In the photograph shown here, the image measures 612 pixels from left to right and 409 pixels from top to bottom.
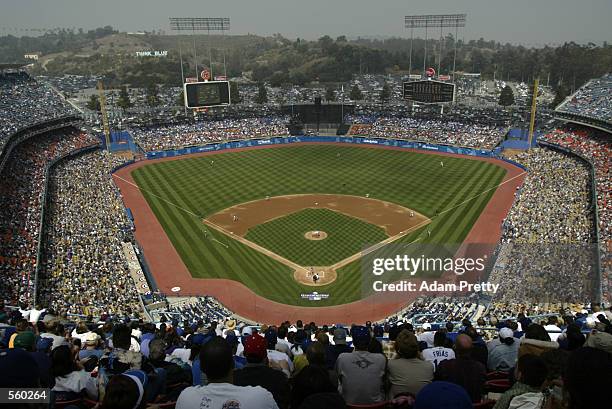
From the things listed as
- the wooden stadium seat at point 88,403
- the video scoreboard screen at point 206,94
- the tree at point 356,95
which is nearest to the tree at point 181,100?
the video scoreboard screen at point 206,94

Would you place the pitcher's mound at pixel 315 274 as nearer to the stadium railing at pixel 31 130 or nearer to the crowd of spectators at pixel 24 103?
the stadium railing at pixel 31 130

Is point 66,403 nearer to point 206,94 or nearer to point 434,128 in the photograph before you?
point 206,94

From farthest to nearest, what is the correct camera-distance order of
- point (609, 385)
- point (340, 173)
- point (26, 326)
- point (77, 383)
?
1. point (340, 173)
2. point (26, 326)
3. point (77, 383)
4. point (609, 385)

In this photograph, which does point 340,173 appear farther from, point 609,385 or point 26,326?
point 609,385

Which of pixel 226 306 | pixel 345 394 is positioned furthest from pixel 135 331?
pixel 226 306

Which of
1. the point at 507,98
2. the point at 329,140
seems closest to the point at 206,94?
the point at 329,140

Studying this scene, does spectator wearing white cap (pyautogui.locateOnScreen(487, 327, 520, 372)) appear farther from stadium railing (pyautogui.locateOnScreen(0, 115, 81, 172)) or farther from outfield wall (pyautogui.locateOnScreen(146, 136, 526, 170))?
outfield wall (pyautogui.locateOnScreen(146, 136, 526, 170))

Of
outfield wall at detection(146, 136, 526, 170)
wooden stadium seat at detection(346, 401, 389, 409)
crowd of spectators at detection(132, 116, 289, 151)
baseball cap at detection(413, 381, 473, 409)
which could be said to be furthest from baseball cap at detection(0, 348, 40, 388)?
crowd of spectators at detection(132, 116, 289, 151)
